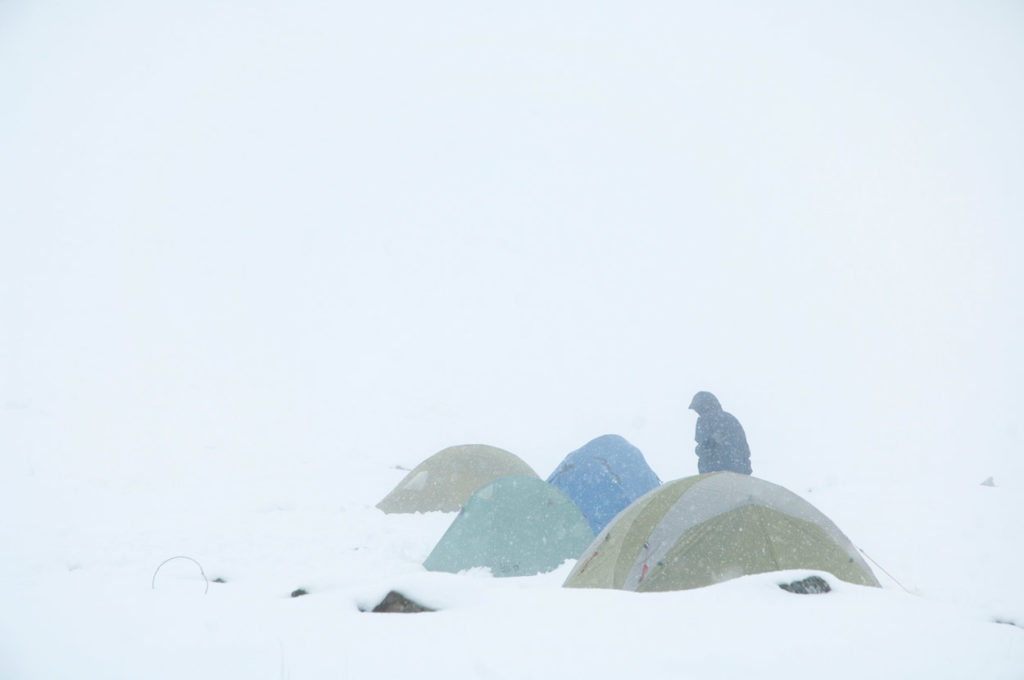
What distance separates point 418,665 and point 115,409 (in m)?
25.4

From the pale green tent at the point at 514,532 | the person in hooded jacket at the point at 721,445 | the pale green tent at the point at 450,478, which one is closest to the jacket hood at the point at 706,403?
the person in hooded jacket at the point at 721,445

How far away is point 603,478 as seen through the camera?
1052 cm

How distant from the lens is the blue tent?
33.7ft

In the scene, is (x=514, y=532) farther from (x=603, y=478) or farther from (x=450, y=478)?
(x=450, y=478)

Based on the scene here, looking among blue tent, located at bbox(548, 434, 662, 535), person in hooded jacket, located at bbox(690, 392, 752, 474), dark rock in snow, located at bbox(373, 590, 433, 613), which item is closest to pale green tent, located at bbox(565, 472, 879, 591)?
dark rock in snow, located at bbox(373, 590, 433, 613)

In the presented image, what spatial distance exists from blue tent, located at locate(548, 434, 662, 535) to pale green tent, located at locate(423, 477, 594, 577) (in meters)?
1.43

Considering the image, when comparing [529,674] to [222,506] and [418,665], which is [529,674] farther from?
[222,506]

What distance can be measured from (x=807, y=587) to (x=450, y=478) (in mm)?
9060

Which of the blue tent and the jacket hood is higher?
the jacket hood

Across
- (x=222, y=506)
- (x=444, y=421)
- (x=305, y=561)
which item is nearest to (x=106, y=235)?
(x=444, y=421)

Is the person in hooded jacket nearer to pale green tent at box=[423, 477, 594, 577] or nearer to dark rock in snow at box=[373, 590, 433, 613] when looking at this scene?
pale green tent at box=[423, 477, 594, 577]

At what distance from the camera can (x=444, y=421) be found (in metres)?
31.0

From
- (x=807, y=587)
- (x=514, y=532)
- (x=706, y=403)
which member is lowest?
(x=514, y=532)

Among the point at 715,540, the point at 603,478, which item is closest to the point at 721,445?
the point at 603,478
